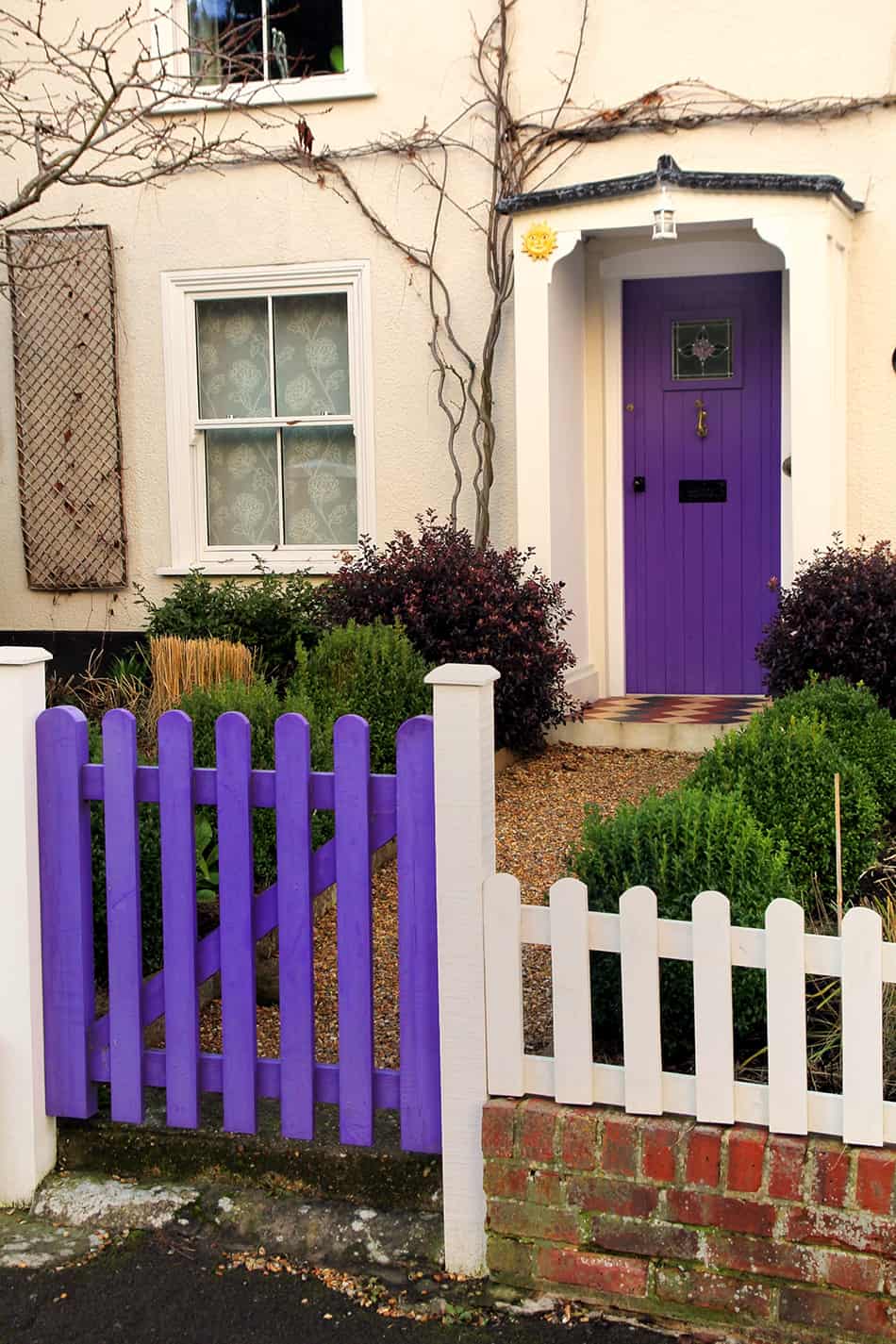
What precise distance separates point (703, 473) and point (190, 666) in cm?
361

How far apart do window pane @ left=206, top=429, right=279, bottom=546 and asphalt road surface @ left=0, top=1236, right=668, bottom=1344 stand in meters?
6.56

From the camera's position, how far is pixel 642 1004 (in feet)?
9.55

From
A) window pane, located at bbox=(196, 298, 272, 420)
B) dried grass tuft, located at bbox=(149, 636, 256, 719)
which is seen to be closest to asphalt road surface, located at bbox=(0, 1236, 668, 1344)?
dried grass tuft, located at bbox=(149, 636, 256, 719)

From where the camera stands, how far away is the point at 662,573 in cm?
891

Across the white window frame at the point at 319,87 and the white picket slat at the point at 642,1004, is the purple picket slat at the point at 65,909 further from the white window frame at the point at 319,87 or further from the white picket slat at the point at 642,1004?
the white window frame at the point at 319,87

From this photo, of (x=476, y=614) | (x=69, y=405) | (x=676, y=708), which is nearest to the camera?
(x=476, y=614)

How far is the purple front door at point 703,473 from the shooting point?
8.63 metres

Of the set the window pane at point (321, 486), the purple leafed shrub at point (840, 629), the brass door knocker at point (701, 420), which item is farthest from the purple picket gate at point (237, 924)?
the brass door knocker at point (701, 420)

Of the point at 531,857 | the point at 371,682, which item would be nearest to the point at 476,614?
the point at 371,682

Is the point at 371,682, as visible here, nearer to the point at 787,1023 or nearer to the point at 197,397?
the point at 787,1023

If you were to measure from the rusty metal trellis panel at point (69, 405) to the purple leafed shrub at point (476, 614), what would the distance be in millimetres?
2463

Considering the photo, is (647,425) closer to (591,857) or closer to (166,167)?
(166,167)

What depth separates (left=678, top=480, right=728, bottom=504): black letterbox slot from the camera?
8.73 meters

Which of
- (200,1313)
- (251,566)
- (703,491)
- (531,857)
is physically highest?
(703,491)
